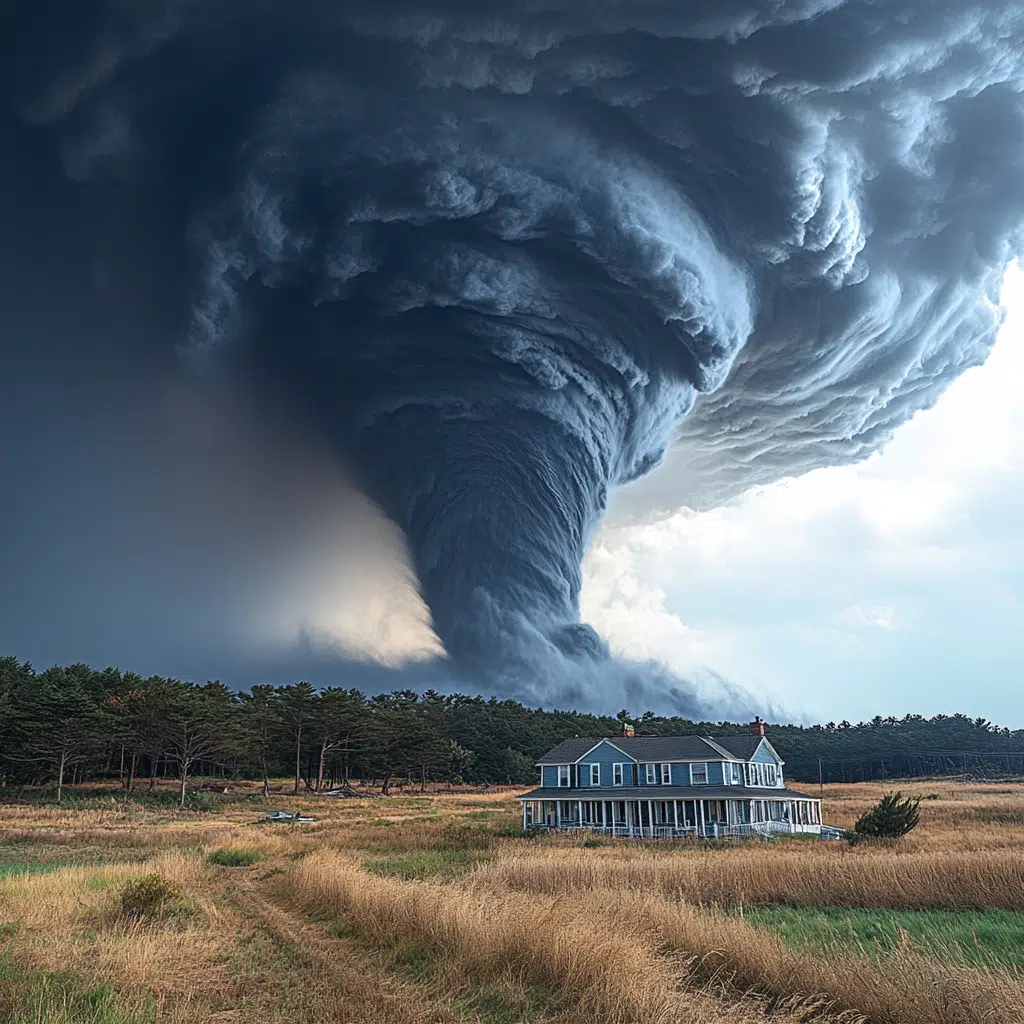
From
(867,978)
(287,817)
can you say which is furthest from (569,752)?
(867,978)

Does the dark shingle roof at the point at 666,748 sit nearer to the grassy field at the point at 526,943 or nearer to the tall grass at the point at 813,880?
the grassy field at the point at 526,943

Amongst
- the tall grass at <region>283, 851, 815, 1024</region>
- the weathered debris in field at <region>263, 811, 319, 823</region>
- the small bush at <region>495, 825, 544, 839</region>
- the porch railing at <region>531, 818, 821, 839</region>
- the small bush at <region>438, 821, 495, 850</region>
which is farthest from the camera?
the weathered debris in field at <region>263, 811, 319, 823</region>

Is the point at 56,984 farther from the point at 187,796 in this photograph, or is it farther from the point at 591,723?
the point at 591,723

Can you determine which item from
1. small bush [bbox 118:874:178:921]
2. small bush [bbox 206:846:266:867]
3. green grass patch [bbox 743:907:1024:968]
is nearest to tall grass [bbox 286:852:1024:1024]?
green grass patch [bbox 743:907:1024:968]

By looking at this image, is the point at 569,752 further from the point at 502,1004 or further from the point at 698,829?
the point at 502,1004

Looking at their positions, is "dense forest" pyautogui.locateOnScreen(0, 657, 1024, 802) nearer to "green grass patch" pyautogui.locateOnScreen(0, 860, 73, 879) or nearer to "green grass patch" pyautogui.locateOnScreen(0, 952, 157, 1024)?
"green grass patch" pyautogui.locateOnScreen(0, 860, 73, 879)

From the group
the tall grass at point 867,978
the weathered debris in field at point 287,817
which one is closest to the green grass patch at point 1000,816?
the weathered debris in field at point 287,817

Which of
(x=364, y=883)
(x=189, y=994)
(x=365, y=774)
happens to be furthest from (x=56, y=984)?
(x=365, y=774)
